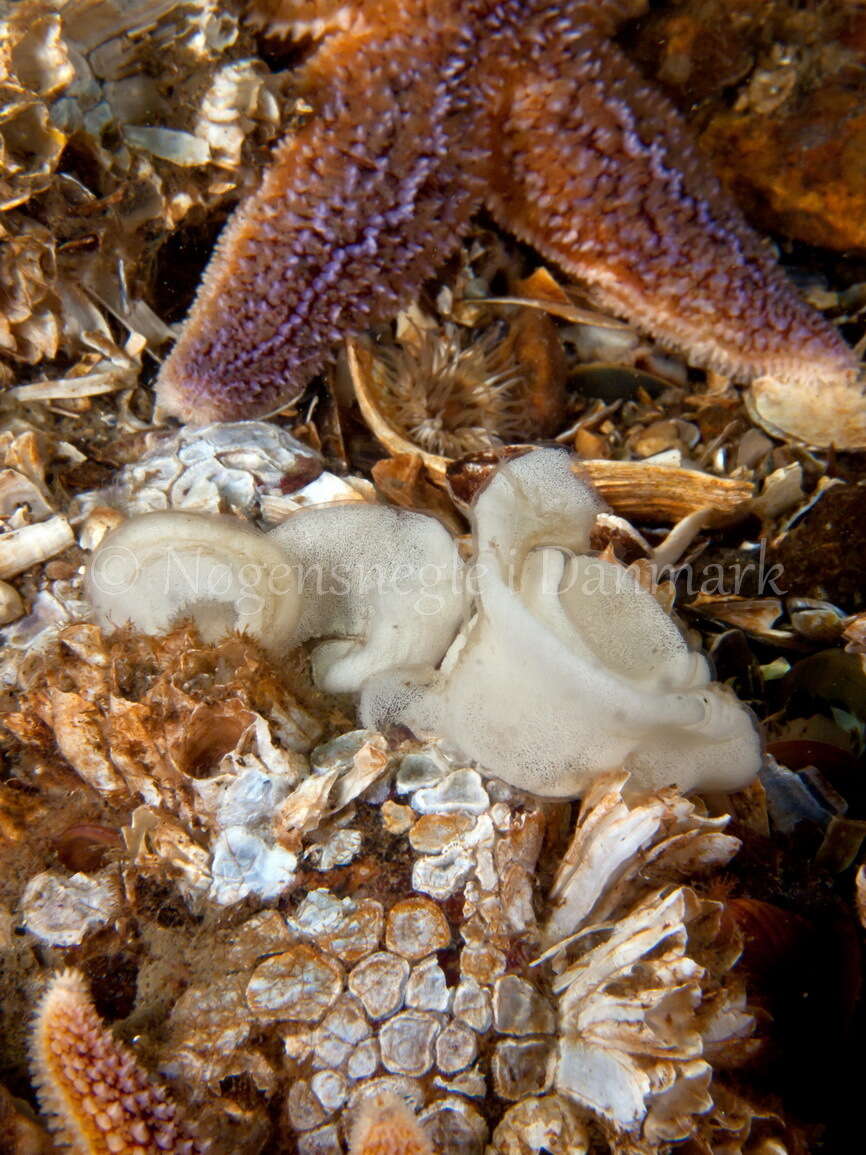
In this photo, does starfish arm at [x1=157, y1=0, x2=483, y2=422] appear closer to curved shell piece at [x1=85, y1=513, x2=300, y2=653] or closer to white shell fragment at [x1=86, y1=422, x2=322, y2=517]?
white shell fragment at [x1=86, y1=422, x2=322, y2=517]

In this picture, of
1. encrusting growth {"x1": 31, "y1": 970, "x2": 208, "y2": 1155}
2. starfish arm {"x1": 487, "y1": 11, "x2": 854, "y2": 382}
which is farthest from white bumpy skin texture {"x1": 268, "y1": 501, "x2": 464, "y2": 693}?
starfish arm {"x1": 487, "y1": 11, "x2": 854, "y2": 382}

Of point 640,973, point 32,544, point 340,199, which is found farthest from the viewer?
point 340,199

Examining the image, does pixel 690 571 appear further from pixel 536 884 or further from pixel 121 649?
pixel 121 649

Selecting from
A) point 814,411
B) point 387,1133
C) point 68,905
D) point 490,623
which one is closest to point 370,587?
point 490,623

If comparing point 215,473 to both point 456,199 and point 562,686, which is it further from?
point 562,686

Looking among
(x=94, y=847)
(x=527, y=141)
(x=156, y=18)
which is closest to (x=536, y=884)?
(x=94, y=847)

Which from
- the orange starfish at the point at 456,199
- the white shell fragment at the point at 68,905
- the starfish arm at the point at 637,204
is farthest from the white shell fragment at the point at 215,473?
the starfish arm at the point at 637,204
